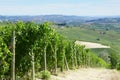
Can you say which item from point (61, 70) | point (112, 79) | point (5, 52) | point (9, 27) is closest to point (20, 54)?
point (9, 27)

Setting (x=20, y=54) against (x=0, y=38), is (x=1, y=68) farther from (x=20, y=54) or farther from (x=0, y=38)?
(x=20, y=54)

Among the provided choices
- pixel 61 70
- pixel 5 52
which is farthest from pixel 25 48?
pixel 61 70

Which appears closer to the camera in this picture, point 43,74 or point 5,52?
point 5,52

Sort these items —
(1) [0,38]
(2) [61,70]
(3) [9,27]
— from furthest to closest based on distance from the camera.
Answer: (2) [61,70]
(3) [9,27]
(1) [0,38]

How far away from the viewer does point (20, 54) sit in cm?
3444

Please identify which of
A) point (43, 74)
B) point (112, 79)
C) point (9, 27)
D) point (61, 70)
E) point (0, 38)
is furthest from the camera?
point (61, 70)

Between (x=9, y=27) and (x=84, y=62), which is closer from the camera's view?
(x=9, y=27)

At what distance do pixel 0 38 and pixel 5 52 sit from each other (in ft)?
4.16

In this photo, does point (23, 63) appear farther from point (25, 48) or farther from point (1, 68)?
point (1, 68)

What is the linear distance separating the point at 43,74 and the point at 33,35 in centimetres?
681

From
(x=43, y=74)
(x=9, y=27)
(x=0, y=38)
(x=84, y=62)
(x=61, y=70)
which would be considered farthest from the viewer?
(x=84, y=62)

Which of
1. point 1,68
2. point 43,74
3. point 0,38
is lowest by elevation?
point 43,74

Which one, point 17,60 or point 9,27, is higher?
point 9,27

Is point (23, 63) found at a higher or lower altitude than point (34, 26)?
lower
